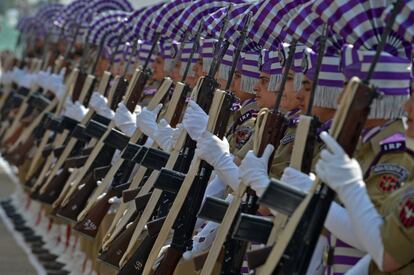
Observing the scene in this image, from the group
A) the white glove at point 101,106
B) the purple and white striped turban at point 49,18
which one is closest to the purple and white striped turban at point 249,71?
the white glove at point 101,106

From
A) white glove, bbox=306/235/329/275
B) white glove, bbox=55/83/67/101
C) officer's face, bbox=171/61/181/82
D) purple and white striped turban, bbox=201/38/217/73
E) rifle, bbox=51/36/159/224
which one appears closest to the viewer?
white glove, bbox=306/235/329/275

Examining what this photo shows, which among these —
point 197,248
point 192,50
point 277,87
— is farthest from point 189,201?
point 192,50

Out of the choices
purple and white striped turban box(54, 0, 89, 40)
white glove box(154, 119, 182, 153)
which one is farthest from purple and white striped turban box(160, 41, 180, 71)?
purple and white striped turban box(54, 0, 89, 40)

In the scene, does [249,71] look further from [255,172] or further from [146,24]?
[146,24]

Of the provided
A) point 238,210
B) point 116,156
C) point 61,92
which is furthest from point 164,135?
point 61,92

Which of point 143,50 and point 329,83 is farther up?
point 329,83

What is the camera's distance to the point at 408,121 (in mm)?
4172

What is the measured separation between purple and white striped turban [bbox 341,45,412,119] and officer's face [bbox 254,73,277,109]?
144 cm

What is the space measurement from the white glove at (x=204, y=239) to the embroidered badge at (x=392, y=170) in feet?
5.31

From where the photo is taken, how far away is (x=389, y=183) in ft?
13.9

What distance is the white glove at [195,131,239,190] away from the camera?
17.8ft

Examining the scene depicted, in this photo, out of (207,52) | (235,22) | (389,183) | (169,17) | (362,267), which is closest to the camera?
(389,183)

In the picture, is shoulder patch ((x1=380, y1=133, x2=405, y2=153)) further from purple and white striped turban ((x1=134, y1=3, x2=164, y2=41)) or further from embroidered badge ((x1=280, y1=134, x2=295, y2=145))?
purple and white striped turban ((x1=134, y1=3, x2=164, y2=41))

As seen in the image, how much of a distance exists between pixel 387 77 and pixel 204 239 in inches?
71.6
